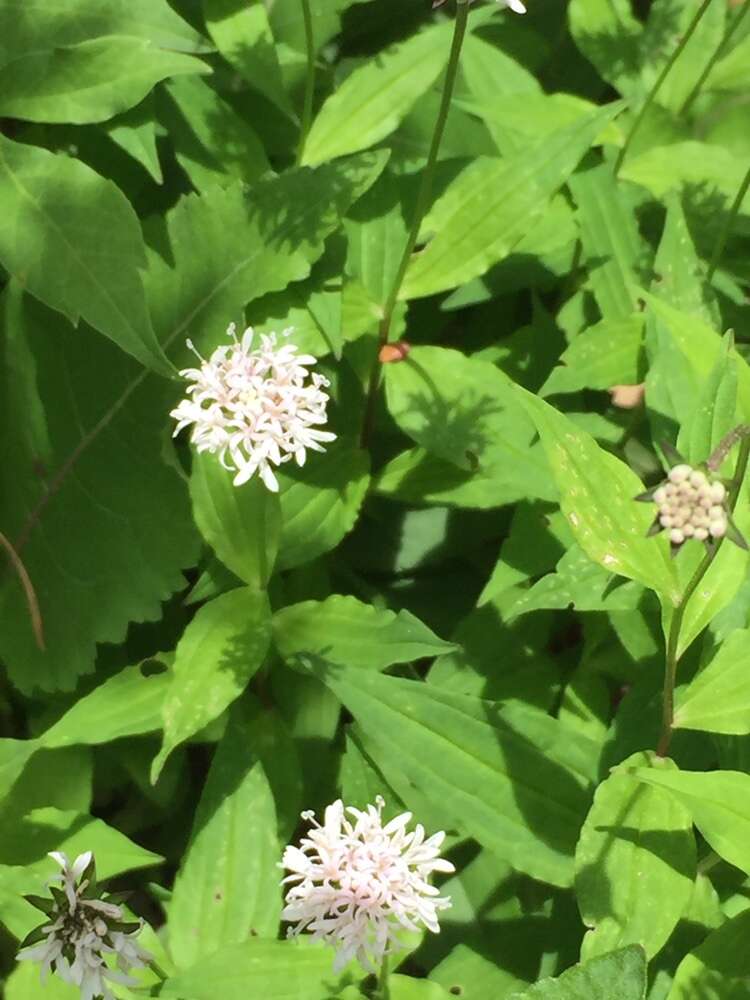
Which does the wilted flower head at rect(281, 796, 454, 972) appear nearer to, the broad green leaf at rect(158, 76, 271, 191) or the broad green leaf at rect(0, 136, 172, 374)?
the broad green leaf at rect(0, 136, 172, 374)

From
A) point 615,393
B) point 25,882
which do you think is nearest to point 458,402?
point 615,393

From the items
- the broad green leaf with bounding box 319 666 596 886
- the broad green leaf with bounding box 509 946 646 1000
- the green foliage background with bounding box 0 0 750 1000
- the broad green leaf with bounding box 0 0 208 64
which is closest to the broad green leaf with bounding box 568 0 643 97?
the green foliage background with bounding box 0 0 750 1000

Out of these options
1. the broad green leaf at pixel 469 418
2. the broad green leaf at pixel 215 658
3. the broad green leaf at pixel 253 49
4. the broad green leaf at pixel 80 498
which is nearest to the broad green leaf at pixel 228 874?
the broad green leaf at pixel 215 658

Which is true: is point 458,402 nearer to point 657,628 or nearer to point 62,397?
point 657,628

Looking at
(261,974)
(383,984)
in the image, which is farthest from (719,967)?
(261,974)

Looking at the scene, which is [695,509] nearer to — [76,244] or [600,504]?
[600,504]

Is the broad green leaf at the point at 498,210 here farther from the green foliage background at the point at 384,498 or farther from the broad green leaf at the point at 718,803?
the broad green leaf at the point at 718,803
